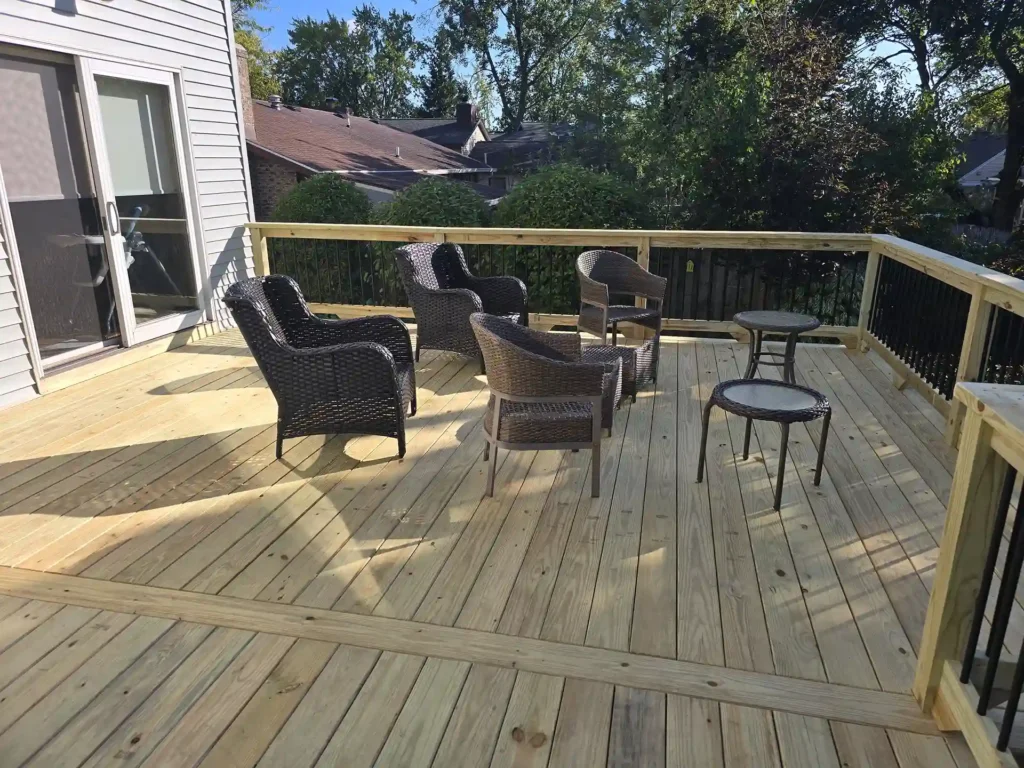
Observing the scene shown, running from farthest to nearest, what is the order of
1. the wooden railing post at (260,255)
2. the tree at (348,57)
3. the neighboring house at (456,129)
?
the tree at (348,57)
the neighboring house at (456,129)
the wooden railing post at (260,255)

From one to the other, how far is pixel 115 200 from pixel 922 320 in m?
5.38

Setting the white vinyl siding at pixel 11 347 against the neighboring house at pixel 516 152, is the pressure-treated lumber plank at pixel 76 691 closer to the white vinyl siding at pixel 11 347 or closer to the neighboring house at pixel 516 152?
the white vinyl siding at pixel 11 347

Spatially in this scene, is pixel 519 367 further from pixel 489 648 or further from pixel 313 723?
pixel 313 723

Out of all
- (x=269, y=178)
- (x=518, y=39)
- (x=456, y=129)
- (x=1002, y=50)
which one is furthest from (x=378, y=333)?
(x=518, y=39)

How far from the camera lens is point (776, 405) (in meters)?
2.83

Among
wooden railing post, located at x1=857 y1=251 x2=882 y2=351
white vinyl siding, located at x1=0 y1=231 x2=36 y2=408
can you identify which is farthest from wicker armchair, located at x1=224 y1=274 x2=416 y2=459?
wooden railing post, located at x1=857 y1=251 x2=882 y2=351

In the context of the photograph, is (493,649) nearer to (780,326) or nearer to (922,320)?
(780,326)

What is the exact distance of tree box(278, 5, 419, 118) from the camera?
31.6 meters

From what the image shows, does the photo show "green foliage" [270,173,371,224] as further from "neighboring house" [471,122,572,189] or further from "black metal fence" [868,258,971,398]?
"neighboring house" [471,122,572,189]

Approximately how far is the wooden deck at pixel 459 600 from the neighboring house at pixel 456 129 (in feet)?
72.3

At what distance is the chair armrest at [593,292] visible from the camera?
178 inches

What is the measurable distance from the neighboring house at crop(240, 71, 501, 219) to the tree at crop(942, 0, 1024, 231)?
29.2 ft

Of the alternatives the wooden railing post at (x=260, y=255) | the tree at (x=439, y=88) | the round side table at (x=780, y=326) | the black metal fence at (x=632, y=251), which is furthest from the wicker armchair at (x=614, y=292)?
the tree at (x=439, y=88)

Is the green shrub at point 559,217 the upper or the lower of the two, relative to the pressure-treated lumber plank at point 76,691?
upper
